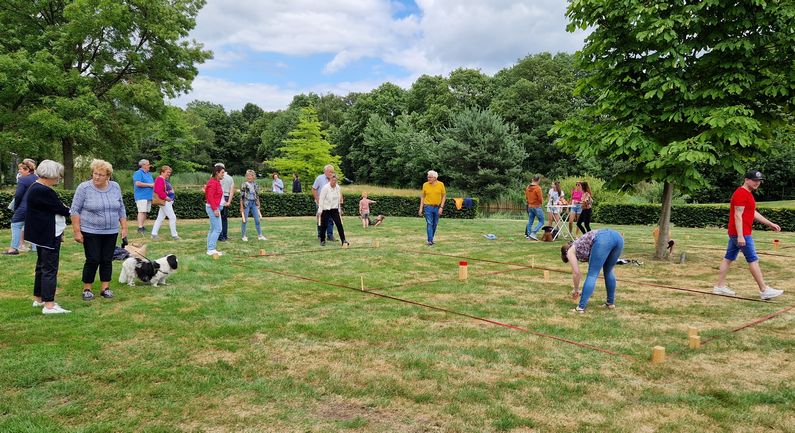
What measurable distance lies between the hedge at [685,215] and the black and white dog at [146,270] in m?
21.3

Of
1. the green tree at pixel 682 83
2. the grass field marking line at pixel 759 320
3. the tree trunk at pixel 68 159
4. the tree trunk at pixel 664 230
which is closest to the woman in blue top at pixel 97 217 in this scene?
the grass field marking line at pixel 759 320

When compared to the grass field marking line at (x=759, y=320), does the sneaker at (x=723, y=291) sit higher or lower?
higher

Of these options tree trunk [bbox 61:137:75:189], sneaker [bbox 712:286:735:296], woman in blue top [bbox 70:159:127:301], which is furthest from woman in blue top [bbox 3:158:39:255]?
tree trunk [bbox 61:137:75:189]

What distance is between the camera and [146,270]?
6.91 m

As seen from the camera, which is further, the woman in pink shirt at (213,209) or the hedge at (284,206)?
the hedge at (284,206)

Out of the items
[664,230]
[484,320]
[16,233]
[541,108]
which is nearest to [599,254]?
[484,320]

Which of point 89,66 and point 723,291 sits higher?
point 89,66

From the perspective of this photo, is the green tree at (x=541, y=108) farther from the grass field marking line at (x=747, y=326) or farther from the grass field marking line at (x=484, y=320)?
the grass field marking line at (x=484, y=320)

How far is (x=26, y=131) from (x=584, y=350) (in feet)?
78.9

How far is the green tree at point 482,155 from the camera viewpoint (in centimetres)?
3319

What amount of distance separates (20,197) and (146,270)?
3851 millimetres

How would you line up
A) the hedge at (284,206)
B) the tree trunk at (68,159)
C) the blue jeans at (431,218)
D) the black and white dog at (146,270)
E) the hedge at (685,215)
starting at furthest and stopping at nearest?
the tree trunk at (68,159)
the hedge at (685,215)
the hedge at (284,206)
the blue jeans at (431,218)
the black and white dog at (146,270)

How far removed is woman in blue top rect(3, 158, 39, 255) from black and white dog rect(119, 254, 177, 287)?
9.56ft

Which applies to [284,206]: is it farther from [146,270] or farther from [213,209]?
[146,270]
